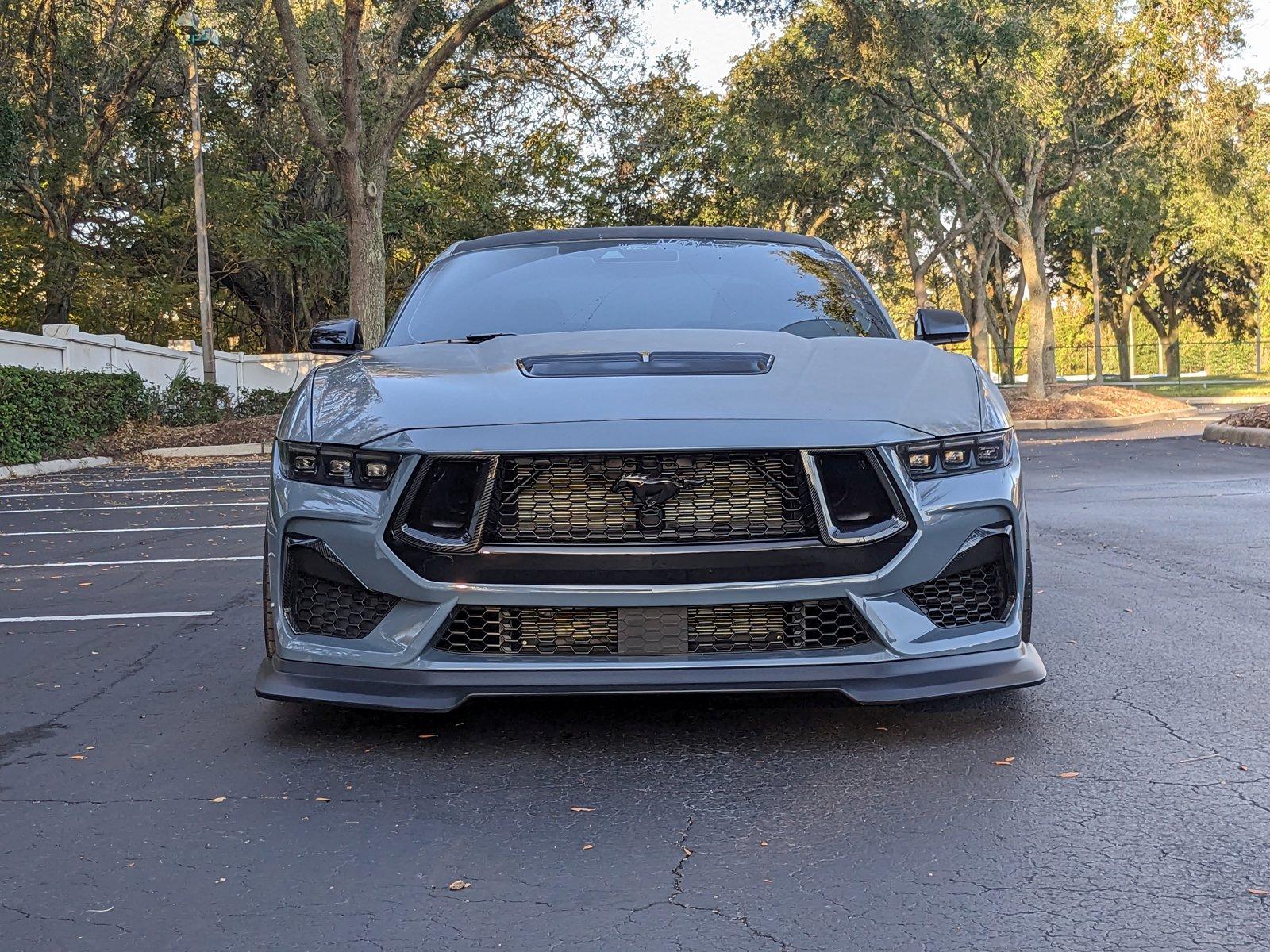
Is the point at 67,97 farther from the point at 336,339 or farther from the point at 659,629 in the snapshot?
the point at 659,629

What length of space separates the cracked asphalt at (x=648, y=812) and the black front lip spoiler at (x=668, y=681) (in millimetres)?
195

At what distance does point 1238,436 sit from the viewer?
17.6m

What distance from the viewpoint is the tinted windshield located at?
5.18m

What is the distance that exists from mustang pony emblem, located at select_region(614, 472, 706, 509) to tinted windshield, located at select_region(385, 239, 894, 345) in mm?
1420

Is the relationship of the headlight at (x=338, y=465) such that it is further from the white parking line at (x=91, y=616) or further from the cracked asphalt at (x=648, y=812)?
the white parking line at (x=91, y=616)

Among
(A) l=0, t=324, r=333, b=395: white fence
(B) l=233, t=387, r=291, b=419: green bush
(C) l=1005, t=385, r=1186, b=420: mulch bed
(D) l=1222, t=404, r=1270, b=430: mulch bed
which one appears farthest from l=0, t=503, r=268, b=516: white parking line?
(C) l=1005, t=385, r=1186, b=420: mulch bed

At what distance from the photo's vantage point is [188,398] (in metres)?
26.3

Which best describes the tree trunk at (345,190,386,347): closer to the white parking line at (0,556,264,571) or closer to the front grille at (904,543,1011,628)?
the white parking line at (0,556,264,571)

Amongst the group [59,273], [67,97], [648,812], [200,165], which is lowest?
[648,812]

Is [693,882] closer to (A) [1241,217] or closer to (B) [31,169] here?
(B) [31,169]

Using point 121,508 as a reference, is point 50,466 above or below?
above

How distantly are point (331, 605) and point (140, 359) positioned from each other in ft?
83.3

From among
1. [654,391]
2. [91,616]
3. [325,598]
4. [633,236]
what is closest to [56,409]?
[91,616]

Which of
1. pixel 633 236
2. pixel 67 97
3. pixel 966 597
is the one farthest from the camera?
pixel 67 97
